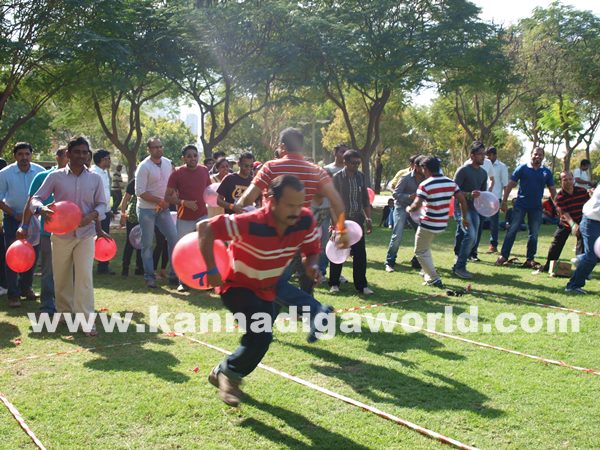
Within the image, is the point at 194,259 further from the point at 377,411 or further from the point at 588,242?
the point at 588,242

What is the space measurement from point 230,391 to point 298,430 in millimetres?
563

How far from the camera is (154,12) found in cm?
2112

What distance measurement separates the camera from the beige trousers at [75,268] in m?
6.46

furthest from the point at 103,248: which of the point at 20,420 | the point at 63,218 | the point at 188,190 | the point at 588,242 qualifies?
the point at 588,242

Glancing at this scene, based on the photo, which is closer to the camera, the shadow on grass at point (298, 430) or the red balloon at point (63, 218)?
the shadow on grass at point (298, 430)

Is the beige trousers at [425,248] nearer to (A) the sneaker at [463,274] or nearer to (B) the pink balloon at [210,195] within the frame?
(A) the sneaker at [463,274]

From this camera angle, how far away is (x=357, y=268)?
8633 millimetres

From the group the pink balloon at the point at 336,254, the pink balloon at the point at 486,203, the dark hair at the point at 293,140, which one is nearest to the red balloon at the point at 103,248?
the pink balloon at the point at 336,254

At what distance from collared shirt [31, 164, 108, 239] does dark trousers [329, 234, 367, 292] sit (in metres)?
3.54

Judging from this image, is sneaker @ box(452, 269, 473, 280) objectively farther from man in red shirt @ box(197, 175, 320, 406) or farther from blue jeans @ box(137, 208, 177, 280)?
man in red shirt @ box(197, 175, 320, 406)

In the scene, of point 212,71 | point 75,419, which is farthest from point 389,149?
point 75,419

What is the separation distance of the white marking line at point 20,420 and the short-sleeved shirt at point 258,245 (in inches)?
60.5

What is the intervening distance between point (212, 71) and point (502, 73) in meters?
11.3

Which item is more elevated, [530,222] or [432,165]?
[432,165]
